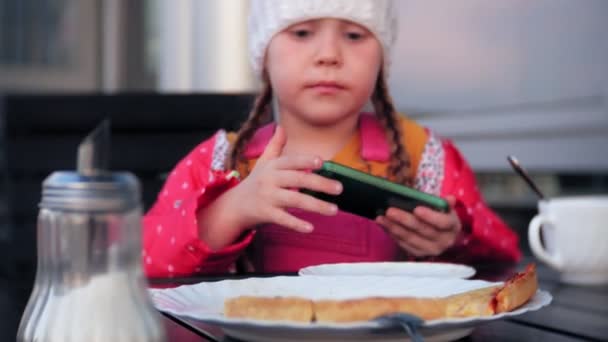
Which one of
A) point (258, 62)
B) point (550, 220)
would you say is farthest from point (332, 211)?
point (258, 62)

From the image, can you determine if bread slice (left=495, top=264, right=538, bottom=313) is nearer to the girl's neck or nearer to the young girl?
the young girl

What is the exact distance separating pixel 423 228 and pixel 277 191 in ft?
0.62

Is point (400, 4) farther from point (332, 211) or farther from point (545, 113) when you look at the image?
point (332, 211)

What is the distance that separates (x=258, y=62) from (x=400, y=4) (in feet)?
4.92

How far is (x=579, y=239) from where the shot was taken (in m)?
0.87

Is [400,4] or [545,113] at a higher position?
[400,4]

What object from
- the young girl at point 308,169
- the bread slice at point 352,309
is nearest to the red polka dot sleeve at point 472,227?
the young girl at point 308,169

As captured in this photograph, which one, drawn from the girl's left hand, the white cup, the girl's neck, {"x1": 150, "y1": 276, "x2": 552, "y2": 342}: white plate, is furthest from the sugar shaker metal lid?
the girl's neck

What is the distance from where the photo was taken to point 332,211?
71 cm

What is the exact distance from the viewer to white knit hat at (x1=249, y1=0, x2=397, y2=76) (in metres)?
1.07

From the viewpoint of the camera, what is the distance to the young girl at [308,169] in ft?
2.89

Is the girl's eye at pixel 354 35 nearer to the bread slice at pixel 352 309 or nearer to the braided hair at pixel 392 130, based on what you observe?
the braided hair at pixel 392 130

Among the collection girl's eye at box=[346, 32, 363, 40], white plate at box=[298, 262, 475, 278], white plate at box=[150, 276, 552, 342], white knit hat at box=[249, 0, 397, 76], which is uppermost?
white knit hat at box=[249, 0, 397, 76]

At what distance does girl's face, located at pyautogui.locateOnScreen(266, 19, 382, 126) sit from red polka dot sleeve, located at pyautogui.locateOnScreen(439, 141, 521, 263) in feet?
0.60
